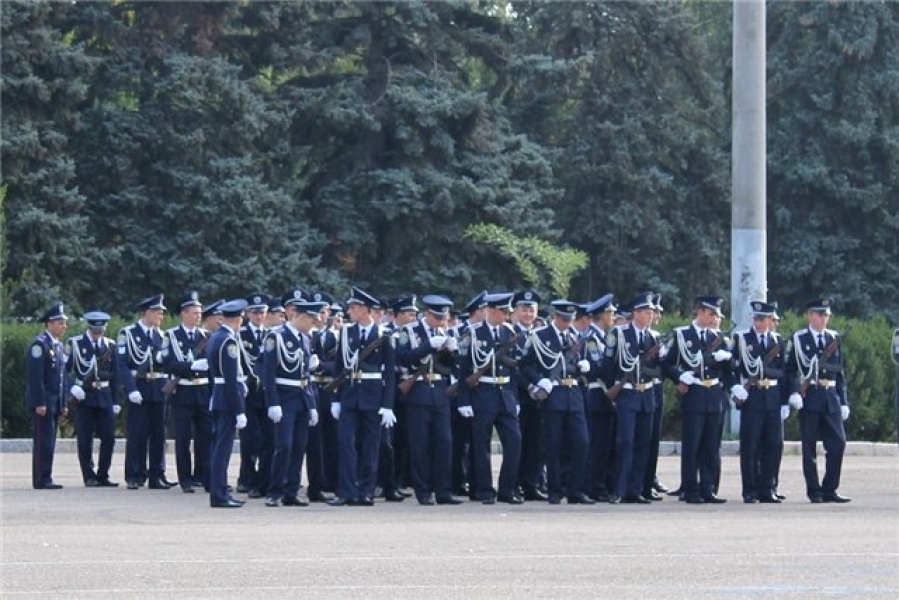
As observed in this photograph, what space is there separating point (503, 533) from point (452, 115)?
24.6 meters

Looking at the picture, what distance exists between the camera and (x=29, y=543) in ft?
51.1

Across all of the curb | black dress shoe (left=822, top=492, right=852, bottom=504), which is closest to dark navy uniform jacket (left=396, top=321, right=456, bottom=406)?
black dress shoe (left=822, top=492, right=852, bottom=504)

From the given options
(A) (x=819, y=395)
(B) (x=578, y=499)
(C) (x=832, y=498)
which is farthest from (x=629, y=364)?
(C) (x=832, y=498)

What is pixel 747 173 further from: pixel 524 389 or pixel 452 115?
pixel 452 115

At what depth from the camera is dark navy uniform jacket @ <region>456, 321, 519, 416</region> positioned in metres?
19.9

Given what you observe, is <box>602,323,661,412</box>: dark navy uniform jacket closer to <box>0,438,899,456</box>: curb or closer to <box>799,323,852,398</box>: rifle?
<box>799,323,852,398</box>: rifle

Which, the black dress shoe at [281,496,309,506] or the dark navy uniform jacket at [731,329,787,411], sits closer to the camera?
the black dress shoe at [281,496,309,506]

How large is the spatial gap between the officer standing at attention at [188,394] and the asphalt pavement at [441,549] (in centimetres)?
51

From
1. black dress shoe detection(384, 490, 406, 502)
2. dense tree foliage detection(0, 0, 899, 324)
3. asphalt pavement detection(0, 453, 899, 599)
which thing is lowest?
asphalt pavement detection(0, 453, 899, 599)

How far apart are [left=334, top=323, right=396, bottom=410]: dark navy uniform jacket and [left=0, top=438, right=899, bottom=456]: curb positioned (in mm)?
8416

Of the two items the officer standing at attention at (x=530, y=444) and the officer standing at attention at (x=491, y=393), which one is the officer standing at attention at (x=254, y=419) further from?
the officer standing at attention at (x=530, y=444)

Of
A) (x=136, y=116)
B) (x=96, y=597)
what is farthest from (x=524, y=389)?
(x=136, y=116)

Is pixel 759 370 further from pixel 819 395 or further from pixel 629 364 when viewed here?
pixel 629 364

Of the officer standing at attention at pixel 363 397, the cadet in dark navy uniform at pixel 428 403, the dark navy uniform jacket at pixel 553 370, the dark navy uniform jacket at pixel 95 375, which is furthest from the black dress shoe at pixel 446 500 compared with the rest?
the dark navy uniform jacket at pixel 95 375
